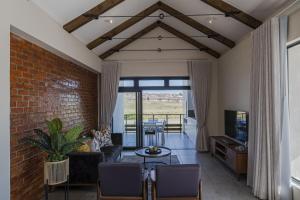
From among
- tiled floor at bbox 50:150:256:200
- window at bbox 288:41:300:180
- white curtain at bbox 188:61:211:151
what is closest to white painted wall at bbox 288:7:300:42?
window at bbox 288:41:300:180

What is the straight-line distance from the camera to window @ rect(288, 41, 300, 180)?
3.32m

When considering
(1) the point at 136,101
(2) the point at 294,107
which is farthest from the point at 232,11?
(1) the point at 136,101

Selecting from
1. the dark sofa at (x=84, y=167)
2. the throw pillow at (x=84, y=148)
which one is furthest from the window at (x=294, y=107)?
the throw pillow at (x=84, y=148)

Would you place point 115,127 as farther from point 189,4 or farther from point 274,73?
point 274,73

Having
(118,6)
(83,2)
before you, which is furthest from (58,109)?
(118,6)

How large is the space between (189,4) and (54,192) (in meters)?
4.42

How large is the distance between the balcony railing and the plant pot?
4057 millimetres

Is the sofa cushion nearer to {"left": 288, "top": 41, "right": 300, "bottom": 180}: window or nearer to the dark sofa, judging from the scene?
the dark sofa

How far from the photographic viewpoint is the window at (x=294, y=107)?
332 cm

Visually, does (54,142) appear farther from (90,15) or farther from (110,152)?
(90,15)

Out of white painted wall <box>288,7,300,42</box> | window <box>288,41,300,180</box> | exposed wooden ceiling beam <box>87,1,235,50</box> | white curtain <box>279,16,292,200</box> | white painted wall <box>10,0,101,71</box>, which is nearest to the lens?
white painted wall <box>10,0,101,71</box>

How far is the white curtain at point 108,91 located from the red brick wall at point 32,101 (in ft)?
5.86

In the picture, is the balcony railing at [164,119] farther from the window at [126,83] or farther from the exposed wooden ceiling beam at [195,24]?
the exposed wooden ceiling beam at [195,24]

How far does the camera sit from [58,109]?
4.14m
